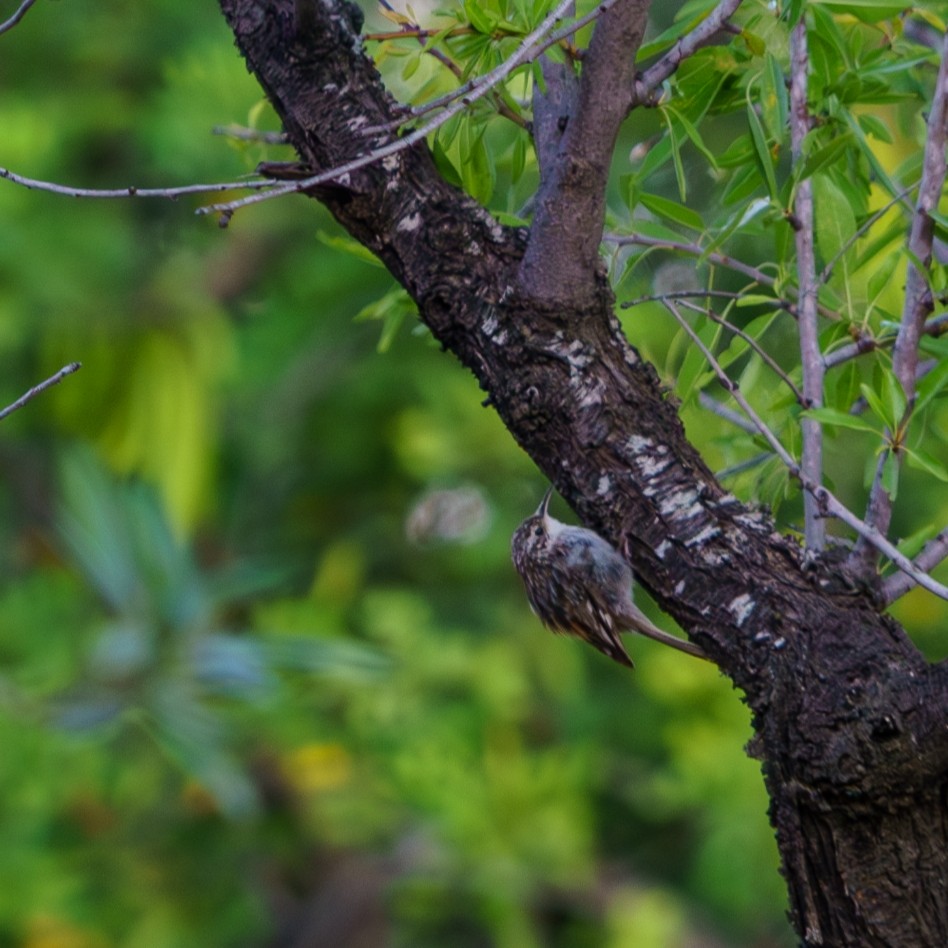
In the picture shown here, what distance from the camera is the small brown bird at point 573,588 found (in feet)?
6.63

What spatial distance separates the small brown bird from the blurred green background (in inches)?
58.7

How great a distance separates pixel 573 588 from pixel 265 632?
92.0 inches

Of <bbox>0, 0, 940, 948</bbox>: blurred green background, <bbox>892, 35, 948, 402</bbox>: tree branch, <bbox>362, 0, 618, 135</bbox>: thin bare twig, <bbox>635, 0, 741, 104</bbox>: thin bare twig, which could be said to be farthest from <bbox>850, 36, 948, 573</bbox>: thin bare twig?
<bbox>0, 0, 940, 948</bbox>: blurred green background

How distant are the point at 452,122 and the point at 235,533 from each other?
3.69m

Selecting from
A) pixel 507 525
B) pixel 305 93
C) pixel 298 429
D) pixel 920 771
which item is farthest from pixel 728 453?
pixel 298 429

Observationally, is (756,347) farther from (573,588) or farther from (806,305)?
(573,588)

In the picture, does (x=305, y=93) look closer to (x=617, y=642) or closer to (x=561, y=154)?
(x=561, y=154)

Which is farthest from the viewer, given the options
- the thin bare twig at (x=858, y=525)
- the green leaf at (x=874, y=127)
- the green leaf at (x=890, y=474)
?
the green leaf at (x=874, y=127)

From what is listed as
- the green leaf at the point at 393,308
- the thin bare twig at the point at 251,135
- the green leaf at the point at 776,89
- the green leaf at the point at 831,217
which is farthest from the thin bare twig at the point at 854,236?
the thin bare twig at the point at 251,135

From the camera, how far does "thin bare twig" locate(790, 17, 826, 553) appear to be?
1.18 m

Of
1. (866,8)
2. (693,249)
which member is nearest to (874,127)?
(866,8)

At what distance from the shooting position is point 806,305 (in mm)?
1194

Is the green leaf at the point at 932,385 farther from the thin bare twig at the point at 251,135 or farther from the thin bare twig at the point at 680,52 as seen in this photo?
the thin bare twig at the point at 251,135

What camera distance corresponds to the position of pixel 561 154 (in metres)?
1.14
